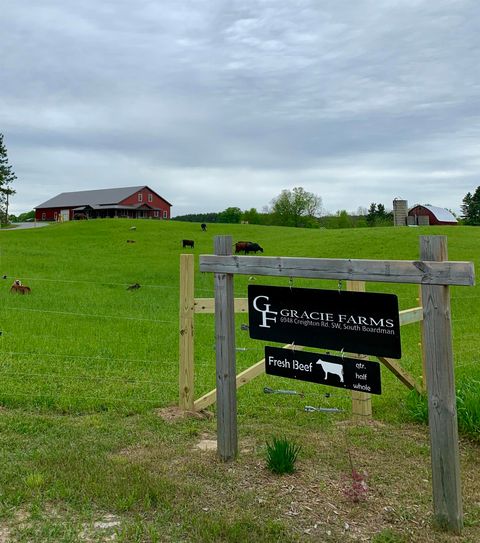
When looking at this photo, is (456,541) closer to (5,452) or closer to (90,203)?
(5,452)

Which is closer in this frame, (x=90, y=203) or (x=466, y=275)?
(x=466, y=275)

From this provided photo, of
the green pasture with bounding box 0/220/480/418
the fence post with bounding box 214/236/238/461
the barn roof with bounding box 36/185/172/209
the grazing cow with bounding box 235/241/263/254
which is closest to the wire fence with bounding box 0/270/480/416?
the green pasture with bounding box 0/220/480/418

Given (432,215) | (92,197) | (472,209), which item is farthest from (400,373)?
(472,209)

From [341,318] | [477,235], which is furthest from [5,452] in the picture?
[477,235]

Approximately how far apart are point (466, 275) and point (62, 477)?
348cm

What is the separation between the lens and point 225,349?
500 centimetres

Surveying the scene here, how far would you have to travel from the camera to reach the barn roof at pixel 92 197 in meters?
84.5

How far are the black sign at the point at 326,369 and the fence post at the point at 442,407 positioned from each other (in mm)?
566

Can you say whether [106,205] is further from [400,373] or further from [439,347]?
[439,347]

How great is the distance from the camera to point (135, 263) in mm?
32250

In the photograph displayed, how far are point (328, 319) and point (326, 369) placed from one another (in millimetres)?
460

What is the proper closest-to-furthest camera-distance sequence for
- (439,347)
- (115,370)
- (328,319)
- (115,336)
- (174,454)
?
(439,347)
(328,319)
(174,454)
(115,370)
(115,336)

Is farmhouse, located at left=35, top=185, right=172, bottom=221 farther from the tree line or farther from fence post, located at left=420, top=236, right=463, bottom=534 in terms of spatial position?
fence post, located at left=420, top=236, right=463, bottom=534

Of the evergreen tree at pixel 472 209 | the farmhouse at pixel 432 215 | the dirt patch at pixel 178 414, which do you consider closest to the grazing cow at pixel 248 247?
the dirt patch at pixel 178 414
